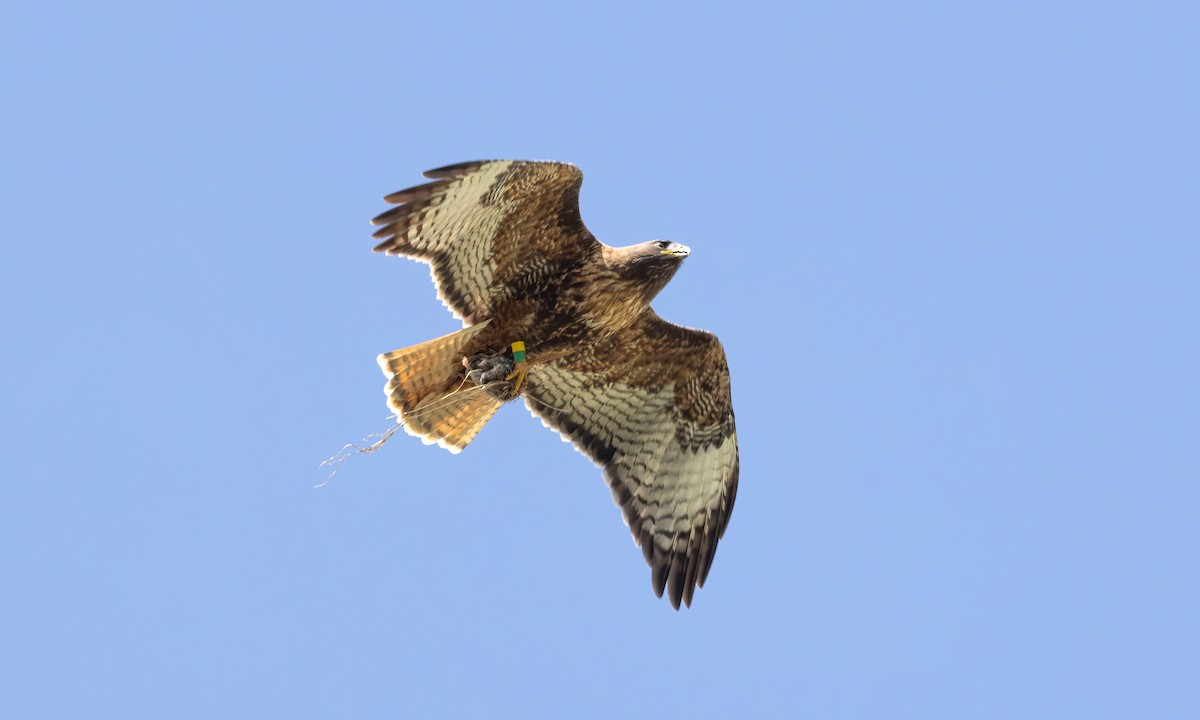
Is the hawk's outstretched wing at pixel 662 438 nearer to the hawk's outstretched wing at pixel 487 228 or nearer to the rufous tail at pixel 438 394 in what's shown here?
the rufous tail at pixel 438 394

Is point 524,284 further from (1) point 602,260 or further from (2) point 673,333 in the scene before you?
(2) point 673,333

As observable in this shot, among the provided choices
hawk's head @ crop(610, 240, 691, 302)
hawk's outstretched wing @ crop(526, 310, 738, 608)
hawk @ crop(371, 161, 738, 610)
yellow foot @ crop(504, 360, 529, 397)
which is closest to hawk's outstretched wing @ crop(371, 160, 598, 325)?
hawk @ crop(371, 161, 738, 610)

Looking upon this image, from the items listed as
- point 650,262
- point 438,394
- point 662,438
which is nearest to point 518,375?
point 438,394

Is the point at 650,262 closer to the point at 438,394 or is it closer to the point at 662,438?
the point at 438,394

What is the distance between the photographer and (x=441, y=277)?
1109 centimetres

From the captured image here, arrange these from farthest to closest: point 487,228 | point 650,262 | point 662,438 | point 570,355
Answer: point 662,438 → point 570,355 → point 650,262 → point 487,228

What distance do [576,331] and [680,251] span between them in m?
1.04

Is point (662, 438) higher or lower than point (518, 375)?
lower

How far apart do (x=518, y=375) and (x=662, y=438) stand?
1654 millimetres

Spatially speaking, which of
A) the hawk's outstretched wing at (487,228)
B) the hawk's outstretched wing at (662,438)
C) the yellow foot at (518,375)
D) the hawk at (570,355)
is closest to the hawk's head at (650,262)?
the hawk at (570,355)

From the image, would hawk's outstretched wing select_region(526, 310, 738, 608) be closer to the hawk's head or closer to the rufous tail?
the rufous tail

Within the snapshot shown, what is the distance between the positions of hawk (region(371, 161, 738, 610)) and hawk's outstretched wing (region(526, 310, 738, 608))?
0.01m

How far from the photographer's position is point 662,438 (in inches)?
494

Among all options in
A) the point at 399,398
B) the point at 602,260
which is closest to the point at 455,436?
the point at 399,398
